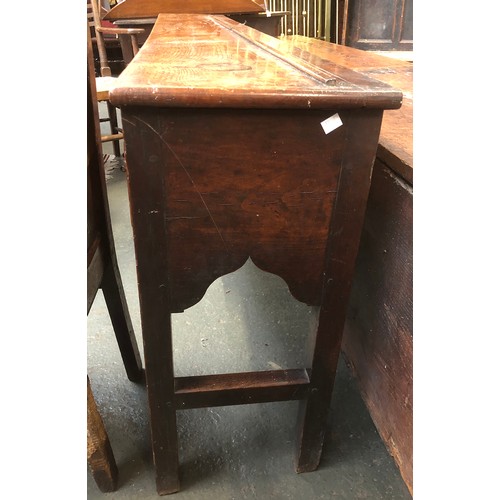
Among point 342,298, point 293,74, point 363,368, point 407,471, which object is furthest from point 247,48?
point 407,471

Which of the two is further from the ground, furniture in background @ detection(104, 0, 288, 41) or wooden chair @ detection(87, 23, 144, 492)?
furniture in background @ detection(104, 0, 288, 41)

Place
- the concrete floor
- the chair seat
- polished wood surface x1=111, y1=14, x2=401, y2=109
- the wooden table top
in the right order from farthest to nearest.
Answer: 1. the chair seat
2. the concrete floor
3. the wooden table top
4. polished wood surface x1=111, y1=14, x2=401, y2=109

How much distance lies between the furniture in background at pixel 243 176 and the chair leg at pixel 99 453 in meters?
0.13

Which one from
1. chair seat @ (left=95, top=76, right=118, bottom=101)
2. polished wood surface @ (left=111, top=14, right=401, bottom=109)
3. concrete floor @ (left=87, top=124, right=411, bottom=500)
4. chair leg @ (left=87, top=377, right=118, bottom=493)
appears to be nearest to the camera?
polished wood surface @ (left=111, top=14, right=401, bottom=109)

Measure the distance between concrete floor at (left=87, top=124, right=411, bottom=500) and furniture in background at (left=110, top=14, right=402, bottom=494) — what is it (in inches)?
8.4

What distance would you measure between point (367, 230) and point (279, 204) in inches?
13.9

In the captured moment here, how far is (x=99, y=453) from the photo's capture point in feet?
3.30

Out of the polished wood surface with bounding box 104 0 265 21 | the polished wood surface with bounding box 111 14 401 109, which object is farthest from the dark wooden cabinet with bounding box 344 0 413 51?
the polished wood surface with bounding box 111 14 401 109

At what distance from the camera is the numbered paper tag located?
0.71m

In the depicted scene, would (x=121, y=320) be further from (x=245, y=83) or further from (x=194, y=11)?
(x=194, y=11)

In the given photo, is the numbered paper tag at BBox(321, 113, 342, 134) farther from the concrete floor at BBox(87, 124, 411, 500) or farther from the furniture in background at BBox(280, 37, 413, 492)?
the concrete floor at BBox(87, 124, 411, 500)

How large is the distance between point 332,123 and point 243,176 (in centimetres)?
17

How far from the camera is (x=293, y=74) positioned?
2.58ft

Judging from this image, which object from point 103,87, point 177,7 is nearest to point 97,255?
point 103,87
